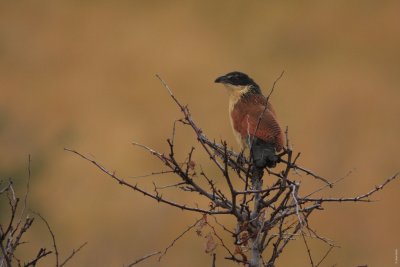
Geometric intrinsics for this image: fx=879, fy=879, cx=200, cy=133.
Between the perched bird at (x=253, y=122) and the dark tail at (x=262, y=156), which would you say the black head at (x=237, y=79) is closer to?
the perched bird at (x=253, y=122)

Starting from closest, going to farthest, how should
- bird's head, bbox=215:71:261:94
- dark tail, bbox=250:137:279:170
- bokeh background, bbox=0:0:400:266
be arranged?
dark tail, bbox=250:137:279:170, bird's head, bbox=215:71:261:94, bokeh background, bbox=0:0:400:266

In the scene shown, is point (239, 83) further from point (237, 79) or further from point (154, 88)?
point (154, 88)

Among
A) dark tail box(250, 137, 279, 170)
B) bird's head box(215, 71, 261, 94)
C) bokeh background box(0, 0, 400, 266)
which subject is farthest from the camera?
bokeh background box(0, 0, 400, 266)

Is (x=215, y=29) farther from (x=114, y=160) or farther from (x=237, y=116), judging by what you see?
(x=237, y=116)

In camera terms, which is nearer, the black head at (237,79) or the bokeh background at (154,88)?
the black head at (237,79)

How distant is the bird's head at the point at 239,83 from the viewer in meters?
5.62

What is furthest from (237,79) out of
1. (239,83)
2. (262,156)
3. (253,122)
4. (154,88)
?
(154,88)

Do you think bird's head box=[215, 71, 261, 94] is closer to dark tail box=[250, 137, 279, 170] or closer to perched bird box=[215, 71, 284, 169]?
perched bird box=[215, 71, 284, 169]

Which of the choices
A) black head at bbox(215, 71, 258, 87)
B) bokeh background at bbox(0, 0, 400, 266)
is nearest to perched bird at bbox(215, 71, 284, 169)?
black head at bbox(215, 71, 258, 87)

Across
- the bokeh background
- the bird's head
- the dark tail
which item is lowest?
the dark tail

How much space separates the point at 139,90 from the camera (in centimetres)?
2200

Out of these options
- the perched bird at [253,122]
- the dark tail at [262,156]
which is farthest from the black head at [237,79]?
the dark tail at [262,156]

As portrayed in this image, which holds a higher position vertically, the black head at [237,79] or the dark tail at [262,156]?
the black head at [237,79]

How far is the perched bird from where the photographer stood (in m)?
3.99
